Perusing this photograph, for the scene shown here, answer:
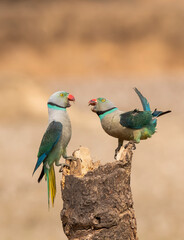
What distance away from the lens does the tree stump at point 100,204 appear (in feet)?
19.6

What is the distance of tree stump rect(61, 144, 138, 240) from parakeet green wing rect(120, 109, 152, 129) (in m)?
0.39

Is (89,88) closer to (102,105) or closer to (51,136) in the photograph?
(102,105)

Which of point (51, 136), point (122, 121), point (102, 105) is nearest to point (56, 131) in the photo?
point (51, 136)

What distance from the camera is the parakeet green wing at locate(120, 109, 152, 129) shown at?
6.44m

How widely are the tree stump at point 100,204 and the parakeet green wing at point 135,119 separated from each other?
386 mm

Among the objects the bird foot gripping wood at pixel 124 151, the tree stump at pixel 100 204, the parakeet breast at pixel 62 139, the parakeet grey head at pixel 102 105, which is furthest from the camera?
the parakeet grey head at pixel 102 105

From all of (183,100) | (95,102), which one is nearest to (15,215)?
(95,102)

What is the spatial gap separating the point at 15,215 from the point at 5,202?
43 cm

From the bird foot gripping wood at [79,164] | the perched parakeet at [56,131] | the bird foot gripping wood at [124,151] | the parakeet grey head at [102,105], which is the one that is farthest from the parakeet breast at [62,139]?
the bird foot gripping wood at [124,151]

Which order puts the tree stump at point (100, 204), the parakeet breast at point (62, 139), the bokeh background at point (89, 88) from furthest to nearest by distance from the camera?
the bokeh background at point (89, 88), the parakeet breast at point (62, 139), the tree stump at point (100, 204)

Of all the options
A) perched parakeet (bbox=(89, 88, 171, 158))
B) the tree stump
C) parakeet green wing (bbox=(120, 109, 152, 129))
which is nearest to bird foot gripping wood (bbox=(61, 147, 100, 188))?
the tree stump

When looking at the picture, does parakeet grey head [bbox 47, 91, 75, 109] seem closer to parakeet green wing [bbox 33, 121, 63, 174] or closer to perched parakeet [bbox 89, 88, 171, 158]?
parakeet green wing [bbox 33, 121, 63, 174]

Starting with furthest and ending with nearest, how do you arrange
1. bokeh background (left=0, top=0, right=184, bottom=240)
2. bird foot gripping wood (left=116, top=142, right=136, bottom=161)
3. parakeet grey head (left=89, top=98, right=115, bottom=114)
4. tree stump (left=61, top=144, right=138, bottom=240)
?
bokeh background (left=0, top=0, right=184, bottom=240), parakeet grey head (left=89, top=98, right=115, bottom=114), bird foot gripping wood (left=116, top=142, right=136, bottom=161), tree stump (left=61, top=144, right=138, bottom=240)

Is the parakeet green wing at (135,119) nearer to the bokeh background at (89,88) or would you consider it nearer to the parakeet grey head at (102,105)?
the parakeet grey head at (102,105)
